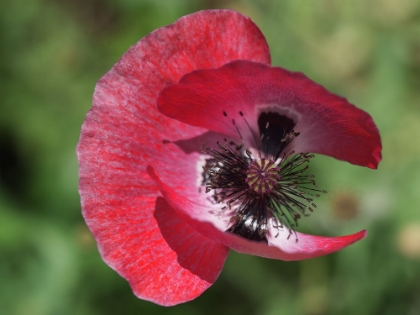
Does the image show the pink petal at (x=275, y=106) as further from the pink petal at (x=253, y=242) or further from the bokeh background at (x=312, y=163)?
the bokeh background at (x=312, y=163)

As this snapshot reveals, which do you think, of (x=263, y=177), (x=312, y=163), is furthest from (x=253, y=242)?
(x=312, y=163)

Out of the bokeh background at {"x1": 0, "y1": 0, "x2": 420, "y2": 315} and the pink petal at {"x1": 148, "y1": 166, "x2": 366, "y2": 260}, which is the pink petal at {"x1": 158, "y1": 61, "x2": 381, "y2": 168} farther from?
the bokeh background at {"x1": 0, "y1": 0, "x2": 420, "y2": 315}

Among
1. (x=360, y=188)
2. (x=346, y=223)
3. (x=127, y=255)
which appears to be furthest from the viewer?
(x=360, y=188)

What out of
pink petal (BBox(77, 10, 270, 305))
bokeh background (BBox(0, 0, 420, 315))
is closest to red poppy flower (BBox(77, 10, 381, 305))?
pink petal (BBox(77, 10, 270, 305))

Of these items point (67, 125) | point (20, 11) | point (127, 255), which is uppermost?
point (20, 11)

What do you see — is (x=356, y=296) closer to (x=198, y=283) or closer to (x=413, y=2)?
(x=198, y=283)

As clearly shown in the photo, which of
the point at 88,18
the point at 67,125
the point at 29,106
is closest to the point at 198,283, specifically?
the point at 67,125

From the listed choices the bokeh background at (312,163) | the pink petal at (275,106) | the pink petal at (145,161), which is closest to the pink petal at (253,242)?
the pink petal at (145,161)
